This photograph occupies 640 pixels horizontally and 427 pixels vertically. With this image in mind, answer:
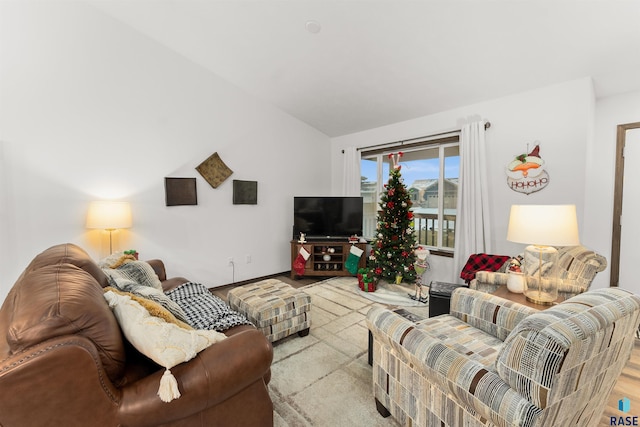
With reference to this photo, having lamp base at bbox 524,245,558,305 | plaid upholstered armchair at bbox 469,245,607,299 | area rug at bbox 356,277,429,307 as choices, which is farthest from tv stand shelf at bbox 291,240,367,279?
lamp base at bbox 524,245,558,305

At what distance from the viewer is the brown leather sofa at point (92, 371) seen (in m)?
0.85

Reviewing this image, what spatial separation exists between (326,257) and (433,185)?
197cm

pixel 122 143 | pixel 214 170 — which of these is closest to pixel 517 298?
pixel 214 170

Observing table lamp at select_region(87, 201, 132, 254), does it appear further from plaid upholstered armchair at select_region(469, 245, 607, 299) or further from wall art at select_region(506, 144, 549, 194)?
wall art at select_region(506, 144, 549, 194)

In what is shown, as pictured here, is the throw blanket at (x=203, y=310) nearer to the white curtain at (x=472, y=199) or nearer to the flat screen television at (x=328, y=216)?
the flat screen television at (x=328, y=216)

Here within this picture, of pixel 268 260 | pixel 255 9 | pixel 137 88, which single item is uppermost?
pixel 255 9

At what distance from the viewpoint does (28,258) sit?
271cm

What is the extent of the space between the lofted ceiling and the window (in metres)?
0.62

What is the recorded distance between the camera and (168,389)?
101 centimetres

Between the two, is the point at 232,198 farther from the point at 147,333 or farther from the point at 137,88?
the point at 147,333

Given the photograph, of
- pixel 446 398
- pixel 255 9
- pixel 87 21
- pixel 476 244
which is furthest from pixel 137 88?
pixel 476 244

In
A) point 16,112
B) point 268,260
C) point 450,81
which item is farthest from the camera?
point 268,260

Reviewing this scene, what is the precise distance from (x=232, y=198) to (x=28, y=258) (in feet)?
7.05

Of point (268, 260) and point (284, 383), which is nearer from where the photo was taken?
point (284, 383)
